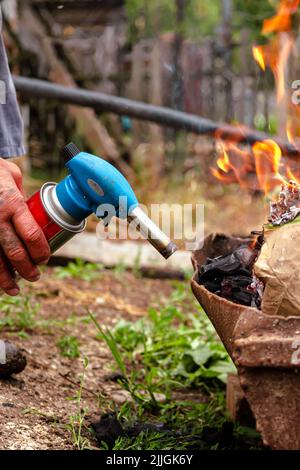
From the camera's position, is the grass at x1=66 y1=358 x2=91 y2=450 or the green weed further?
the green weed

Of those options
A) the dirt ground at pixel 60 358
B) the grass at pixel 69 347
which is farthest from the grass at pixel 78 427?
the grass at pixel 69 347

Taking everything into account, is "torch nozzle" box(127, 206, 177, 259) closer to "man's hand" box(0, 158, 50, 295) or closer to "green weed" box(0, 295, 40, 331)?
"man's hand" box(0, 158, 50, 295)

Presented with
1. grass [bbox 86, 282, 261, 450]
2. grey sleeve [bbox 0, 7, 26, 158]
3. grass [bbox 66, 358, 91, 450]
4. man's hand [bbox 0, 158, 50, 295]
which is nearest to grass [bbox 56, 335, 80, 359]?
grass [bbox 86, 282, 261, 450]

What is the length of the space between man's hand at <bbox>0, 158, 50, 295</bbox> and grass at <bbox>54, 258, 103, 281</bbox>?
2.37 meters

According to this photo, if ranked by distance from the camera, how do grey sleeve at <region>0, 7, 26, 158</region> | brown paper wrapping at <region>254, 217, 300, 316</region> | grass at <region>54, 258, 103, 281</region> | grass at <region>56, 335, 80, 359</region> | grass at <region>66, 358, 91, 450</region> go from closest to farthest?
1. brown paper wrapping at <region>254, 217, 300, 316</region>
2. grass at <region>66, 358, 91, 450</region>
3. grey sleeve at <region>0, 7, 26, 158</region>
4. grass at <region>56, 335, 80, 359</region>
5. grass at <region>54, 258, 103, 281</region>

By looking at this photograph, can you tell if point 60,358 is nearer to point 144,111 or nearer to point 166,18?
point 144,111

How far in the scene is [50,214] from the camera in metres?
1.83

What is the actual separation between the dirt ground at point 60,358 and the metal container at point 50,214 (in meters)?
0.65

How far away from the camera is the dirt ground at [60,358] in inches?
82.7

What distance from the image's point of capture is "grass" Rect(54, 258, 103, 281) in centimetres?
426

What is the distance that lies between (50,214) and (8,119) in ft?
2.85

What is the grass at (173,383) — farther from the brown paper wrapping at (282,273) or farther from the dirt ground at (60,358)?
the brown paper wrapping at (282,273)

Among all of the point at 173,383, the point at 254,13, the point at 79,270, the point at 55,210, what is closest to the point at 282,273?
the point at 55,210
